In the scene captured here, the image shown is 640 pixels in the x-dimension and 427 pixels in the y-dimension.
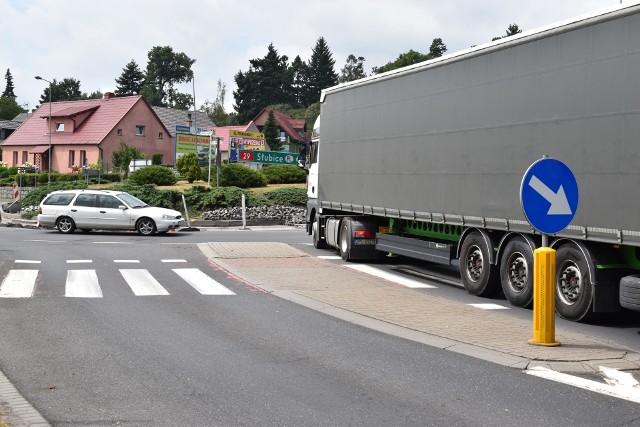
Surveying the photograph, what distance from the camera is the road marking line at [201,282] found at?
583 inches

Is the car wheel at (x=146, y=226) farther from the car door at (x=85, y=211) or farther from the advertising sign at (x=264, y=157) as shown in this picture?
the advertising sign at (x=264, y=157)

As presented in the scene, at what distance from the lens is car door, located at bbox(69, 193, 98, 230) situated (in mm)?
30125

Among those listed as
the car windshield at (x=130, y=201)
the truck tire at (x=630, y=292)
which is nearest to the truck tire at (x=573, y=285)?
the truck tire at (x=630, y=292)

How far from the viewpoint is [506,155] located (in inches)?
520

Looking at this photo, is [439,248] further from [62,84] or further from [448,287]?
[62,84]

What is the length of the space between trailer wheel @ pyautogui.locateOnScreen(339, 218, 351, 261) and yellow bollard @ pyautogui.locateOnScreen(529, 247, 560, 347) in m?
10.2

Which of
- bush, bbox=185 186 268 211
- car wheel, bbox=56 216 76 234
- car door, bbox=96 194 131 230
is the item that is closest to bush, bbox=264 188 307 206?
bush, bbox=185 186 268 211

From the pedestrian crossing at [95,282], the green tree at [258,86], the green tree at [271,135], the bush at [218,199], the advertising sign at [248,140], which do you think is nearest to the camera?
the pedestrian crossing at [95,282]

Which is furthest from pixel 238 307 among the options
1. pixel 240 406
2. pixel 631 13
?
pixel 631 13

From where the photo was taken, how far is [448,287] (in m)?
16.0

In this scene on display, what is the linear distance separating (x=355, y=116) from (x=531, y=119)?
740cm

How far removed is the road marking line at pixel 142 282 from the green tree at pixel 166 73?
134887 mm

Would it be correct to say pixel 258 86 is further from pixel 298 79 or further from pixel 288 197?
pixel 288 197

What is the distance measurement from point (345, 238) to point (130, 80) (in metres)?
138
